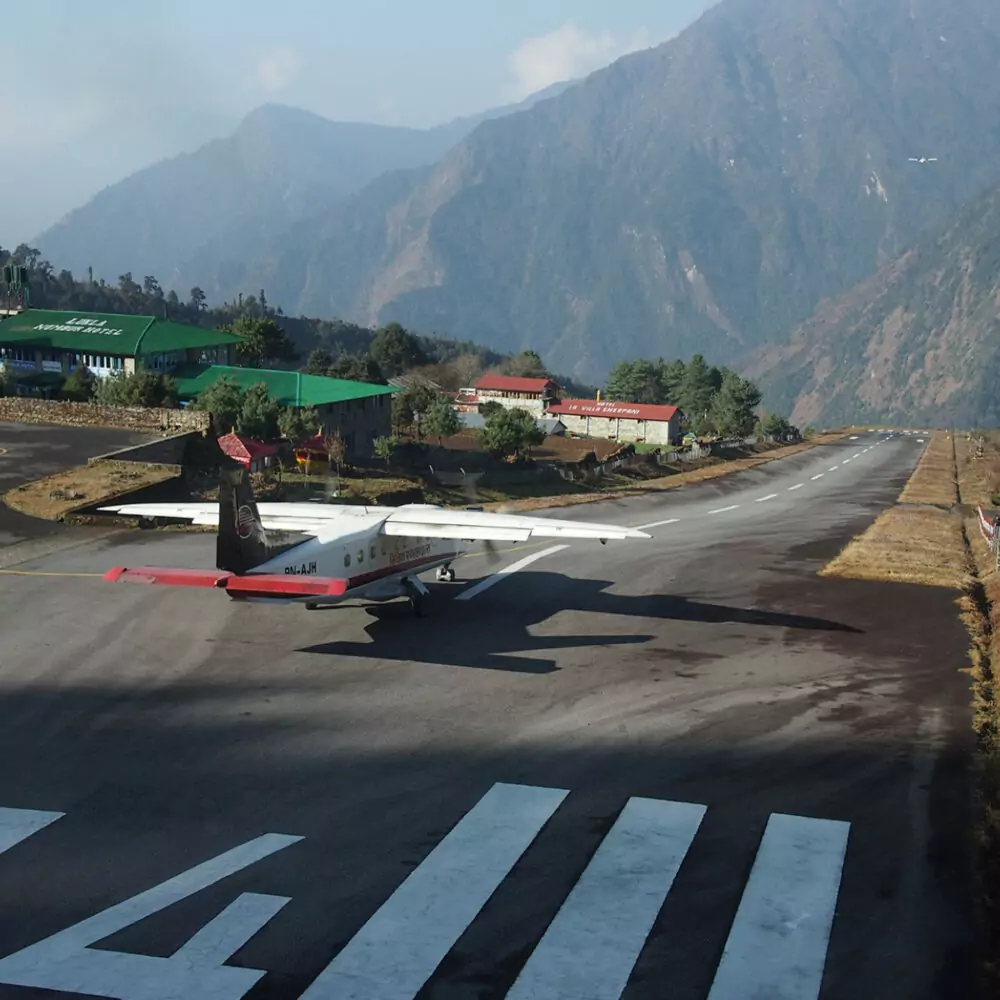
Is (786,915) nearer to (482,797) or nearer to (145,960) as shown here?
(482,797)

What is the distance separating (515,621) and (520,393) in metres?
142

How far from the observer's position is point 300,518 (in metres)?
40.1

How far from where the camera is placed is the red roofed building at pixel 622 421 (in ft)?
525

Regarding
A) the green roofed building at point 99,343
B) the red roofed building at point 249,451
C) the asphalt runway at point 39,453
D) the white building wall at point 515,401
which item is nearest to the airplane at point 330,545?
the asphalt runway at point 39,453

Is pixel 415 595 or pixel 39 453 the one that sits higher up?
pixel 39 453

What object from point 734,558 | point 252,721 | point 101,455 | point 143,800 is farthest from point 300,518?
point 101,455

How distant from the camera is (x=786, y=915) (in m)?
18.0

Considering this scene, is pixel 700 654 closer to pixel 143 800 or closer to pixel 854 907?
pixel 854 907

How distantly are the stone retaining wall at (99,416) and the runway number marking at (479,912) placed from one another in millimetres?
60565

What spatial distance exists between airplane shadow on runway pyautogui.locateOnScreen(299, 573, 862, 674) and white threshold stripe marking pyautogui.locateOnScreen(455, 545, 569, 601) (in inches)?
16.3

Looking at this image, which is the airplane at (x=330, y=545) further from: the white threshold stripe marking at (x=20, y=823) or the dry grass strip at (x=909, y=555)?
the dry grass strip at (x=909, y=555)

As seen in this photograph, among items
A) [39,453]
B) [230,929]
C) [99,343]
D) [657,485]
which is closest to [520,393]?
[99,343]

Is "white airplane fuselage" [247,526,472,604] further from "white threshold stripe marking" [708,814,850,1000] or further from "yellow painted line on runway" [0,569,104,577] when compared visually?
"white threshold stripe marking" [708,814,850,1000]

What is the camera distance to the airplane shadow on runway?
109 ft
